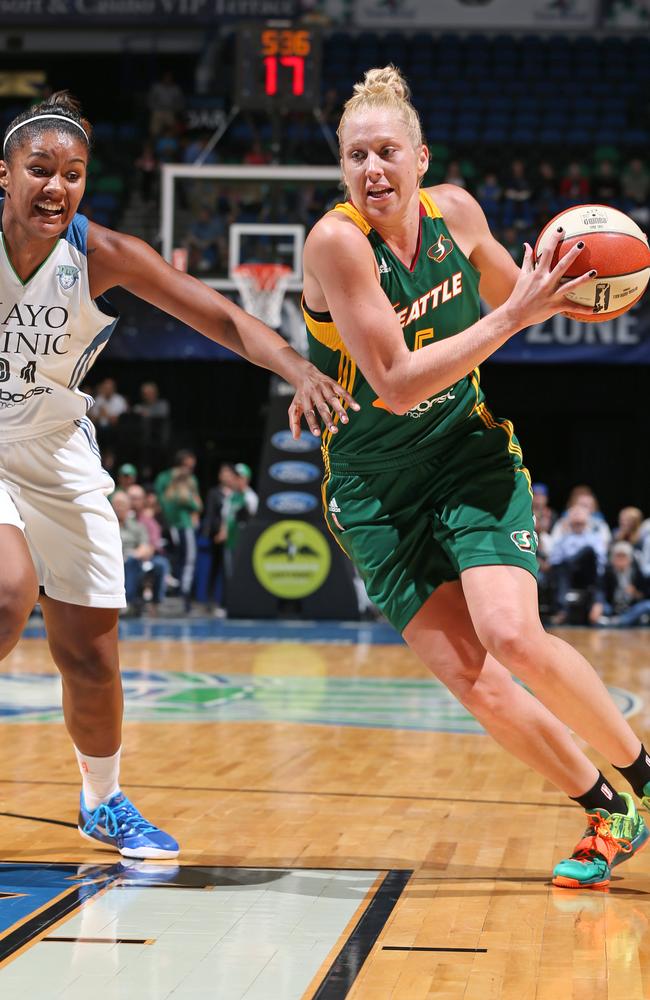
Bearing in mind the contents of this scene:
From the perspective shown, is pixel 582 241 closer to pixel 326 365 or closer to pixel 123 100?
pixel 326 365

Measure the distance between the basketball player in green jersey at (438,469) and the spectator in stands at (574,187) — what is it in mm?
15568

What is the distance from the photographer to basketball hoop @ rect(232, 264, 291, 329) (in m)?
13.6

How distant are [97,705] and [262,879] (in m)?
0.74

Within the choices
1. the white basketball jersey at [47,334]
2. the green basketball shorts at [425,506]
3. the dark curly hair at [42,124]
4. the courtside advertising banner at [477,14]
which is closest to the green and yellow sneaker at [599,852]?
the green basketball shorts at [425,506]

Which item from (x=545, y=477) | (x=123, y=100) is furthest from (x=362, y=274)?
(x=123, y=100)

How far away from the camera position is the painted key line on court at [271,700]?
271 inches

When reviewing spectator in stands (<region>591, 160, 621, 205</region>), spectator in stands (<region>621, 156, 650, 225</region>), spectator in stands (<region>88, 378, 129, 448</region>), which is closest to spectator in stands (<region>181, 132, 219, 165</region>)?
spectator in stands (<region>88, 378, 129, 448</region>)

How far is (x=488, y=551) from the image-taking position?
3459 millimetres

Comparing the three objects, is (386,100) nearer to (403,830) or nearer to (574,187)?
(403,830)

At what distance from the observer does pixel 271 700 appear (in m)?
7.65

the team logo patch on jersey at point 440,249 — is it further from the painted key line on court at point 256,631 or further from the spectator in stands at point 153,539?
the spectator in stands at point 153,539

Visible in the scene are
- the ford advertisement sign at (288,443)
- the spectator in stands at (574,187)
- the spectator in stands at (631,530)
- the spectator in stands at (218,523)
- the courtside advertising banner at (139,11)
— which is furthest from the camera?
the courtside advertising banner at (139,11)

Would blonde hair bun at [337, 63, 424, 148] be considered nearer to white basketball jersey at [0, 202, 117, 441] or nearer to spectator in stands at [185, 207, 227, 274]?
white basketball jersey at [0, 202, 117, 441]

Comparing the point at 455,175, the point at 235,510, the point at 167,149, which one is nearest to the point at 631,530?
the point at 235,510
